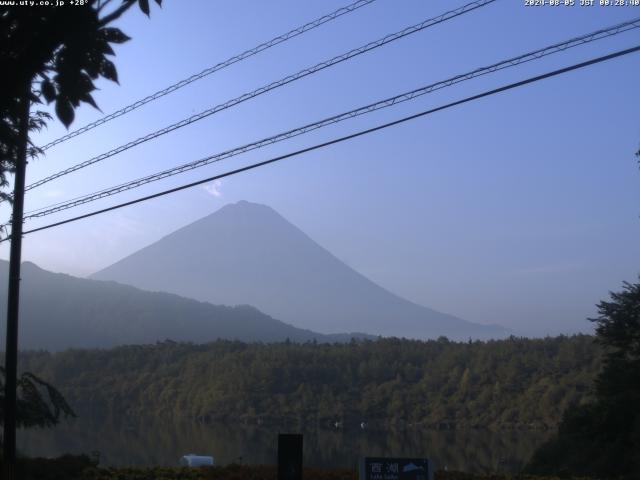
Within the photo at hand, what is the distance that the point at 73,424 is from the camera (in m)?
38.7

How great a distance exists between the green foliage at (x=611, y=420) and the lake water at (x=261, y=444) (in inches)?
86.1

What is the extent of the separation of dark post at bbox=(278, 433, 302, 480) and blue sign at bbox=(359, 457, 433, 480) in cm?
86

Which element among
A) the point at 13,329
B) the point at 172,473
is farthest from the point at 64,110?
the point at 172,473

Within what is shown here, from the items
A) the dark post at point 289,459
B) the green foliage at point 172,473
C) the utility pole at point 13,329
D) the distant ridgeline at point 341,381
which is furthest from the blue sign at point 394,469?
the distant ridgeline at point 341,381

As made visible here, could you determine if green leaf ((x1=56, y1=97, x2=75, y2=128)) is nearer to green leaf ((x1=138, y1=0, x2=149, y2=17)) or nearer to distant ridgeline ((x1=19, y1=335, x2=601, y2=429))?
green leaf ((x1=138, y1=0, x2=149, y2=17))

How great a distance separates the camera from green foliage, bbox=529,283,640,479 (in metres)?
17.4

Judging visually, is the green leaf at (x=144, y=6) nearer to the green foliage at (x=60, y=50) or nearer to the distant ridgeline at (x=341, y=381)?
the green foliage at (x=60, y=50)

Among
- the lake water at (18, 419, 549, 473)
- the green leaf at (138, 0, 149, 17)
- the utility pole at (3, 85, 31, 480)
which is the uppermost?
the green leaf at (138, 0, 149, 17)

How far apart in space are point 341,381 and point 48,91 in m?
38.0

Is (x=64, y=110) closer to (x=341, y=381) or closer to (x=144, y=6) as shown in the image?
(x=144, y=6)

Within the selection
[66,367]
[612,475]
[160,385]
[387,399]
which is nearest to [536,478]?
[612,475]

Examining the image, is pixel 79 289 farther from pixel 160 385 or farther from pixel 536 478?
pixel 536 478

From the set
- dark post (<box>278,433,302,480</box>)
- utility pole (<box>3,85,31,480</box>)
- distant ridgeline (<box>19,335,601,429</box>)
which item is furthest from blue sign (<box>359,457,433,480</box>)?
distant ridgeline (<box>19,335,601,429</box>)

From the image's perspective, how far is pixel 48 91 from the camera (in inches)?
196
